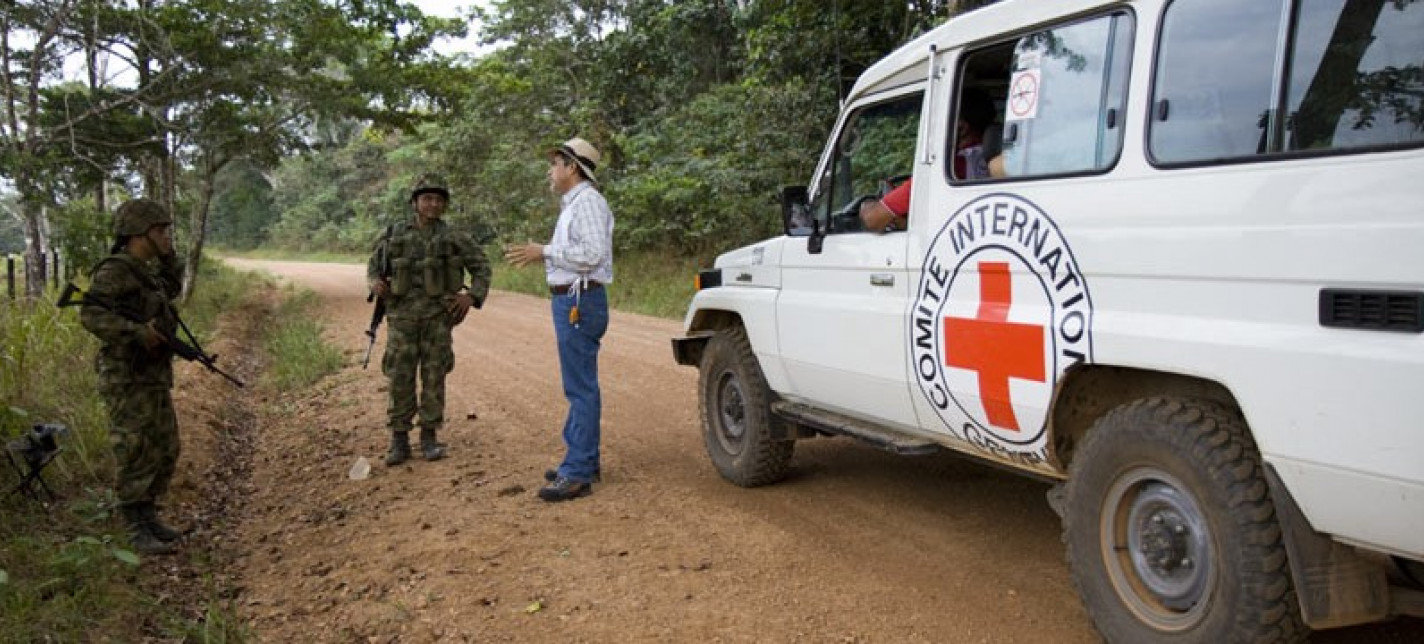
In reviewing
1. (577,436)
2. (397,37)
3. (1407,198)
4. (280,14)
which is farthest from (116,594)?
(397,37)

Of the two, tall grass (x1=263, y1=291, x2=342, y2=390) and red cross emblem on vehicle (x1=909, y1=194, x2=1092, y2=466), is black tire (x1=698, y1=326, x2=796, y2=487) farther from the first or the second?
tall grass (x1=263, y1=291, x2=342, y2=390)

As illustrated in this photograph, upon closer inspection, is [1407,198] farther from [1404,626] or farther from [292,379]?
[292,379]

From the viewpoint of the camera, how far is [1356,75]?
2.48m

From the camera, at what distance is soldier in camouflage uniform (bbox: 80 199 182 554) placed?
4.66m

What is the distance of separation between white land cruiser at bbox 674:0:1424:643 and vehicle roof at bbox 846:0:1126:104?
11mm

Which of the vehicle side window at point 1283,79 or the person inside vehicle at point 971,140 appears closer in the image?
the vehicle side window at point 1283,79

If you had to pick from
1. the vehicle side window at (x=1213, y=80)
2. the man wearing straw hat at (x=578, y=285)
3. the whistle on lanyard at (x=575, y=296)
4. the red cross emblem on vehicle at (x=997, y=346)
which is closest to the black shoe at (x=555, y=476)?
the man wearing straw hat at (x=578, y=285)

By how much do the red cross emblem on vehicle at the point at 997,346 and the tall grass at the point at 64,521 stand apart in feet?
9.57

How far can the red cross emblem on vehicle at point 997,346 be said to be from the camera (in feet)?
10.8

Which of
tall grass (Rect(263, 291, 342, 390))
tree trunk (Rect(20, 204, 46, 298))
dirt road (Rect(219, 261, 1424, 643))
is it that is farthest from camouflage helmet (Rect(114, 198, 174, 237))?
tree trunk (Rect(20, 204, 46, 298))

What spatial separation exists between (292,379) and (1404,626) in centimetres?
917

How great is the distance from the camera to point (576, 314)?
16.9ft

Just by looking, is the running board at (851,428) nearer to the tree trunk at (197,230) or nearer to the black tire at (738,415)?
the black tire at (738,415)

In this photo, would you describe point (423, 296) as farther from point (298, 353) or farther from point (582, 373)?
point (298, 353)
